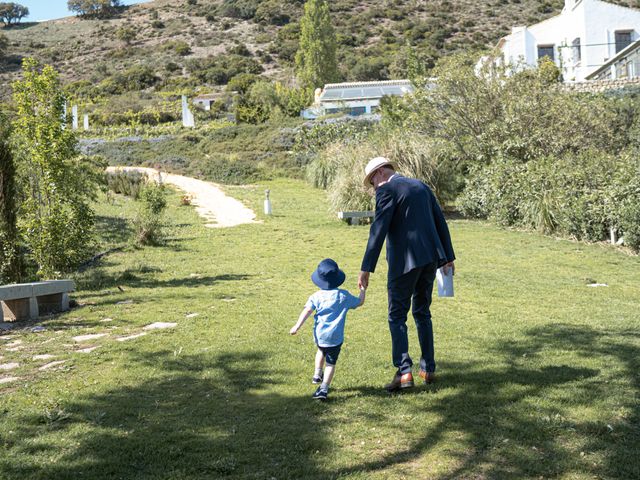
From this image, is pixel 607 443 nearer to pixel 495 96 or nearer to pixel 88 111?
pixel 495 96

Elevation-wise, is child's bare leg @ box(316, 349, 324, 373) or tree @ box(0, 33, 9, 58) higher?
tree @ box(0, 33, 9, 58)

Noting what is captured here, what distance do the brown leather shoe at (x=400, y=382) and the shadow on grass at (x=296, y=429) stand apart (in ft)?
0.23

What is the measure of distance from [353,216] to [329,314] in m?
12.5

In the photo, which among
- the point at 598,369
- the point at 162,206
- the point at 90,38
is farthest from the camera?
the point at 90,38

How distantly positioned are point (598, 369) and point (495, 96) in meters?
15.3

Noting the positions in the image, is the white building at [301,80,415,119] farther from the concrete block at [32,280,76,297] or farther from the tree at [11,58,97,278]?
the concrete block at [32,280,76,297]

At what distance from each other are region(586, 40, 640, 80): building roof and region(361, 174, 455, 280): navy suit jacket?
1184 inches

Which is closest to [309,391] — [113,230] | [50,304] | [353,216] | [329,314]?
[329,314]

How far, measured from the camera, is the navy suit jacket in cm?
458

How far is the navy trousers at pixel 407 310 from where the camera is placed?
15.2ft

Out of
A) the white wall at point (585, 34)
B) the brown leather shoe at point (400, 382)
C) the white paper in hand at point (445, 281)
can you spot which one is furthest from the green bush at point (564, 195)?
the white wall at point (585, 34)

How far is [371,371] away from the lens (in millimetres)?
5234

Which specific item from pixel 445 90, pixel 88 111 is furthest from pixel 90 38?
pixel 445 90

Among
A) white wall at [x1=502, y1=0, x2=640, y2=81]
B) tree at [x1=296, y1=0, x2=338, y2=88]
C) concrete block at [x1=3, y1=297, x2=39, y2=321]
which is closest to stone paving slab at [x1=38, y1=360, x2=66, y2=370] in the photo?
concrete block at [x1=3, y1=297, x2=39, y2=321]
